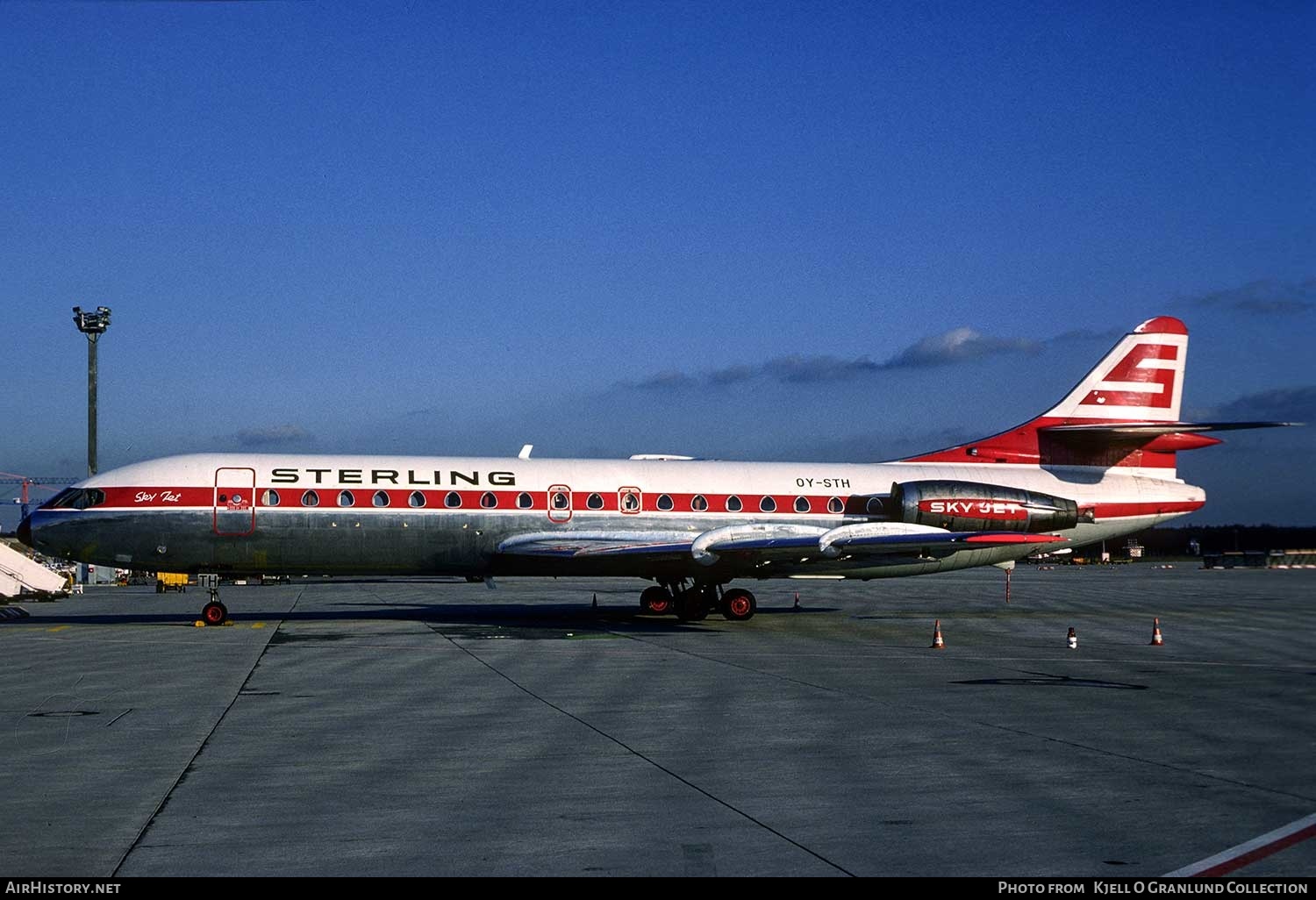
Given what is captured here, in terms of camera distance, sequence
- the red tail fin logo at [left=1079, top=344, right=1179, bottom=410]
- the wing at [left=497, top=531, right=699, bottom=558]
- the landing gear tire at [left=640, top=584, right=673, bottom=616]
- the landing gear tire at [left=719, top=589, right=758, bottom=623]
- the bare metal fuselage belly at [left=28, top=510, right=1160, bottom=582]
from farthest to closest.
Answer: the red tail fin logo at [left=1079, top=344, right=1179, bottom=410]
the landing gear tire at [left=640, top=584, right=673, bottom=616]
the landing gear tire at [left=719, top=589, right=758, bottom=623]
the wing at [left=497, top=531, right=699, bottom=558]
the bare metal fuselage belly at [left=28, top=510, right=1160, bottom=582]

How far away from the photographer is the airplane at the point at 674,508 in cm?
2884

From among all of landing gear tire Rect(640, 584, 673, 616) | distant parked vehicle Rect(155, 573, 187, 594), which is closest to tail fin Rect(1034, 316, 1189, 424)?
landing gear tire Rect(640, 584, 673, 616)

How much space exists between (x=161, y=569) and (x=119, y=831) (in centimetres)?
2124

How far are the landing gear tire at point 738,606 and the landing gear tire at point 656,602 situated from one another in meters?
2.08

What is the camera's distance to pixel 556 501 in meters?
30.8

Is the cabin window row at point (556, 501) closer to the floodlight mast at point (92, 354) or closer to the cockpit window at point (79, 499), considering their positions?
the cockpit window at point (79, 499)

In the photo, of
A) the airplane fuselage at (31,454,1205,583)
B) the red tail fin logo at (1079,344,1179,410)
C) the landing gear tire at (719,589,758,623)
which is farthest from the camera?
the red tail fin logo at (1079,344,1179,410)

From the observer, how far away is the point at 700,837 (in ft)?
28.6

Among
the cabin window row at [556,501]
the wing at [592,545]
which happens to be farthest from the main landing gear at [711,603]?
the cabin window row at [556,501]

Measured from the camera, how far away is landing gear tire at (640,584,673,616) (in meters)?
33.2

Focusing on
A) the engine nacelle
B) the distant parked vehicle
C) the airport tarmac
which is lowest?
the distant parked vehicle

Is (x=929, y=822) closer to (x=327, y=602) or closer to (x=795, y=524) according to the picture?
(x=795, y=524)

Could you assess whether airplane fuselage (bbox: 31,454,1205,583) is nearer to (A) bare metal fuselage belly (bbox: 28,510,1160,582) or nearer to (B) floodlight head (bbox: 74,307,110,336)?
(A) bare metal fuselage belly (bbox: 28,510,1160,582)

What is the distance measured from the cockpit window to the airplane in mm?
51
